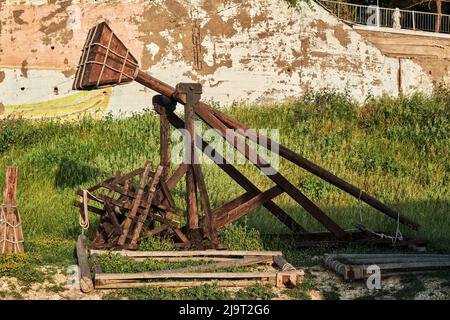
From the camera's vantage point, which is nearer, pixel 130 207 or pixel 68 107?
pixel 130 207

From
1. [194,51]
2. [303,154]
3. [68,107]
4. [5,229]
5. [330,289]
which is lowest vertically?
[330,289]

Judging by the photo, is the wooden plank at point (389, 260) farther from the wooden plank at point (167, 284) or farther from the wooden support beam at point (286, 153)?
the wooden plank at point (167, 284)

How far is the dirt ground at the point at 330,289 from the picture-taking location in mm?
8641

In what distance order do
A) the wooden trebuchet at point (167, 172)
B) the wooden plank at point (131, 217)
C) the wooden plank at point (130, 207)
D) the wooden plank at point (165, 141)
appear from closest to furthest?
the wooden plank at point (131, 217) → the wooden plank at point (130, 207) → the wooden trebuchet at point (167, 172) → the wooden plank at point (165, 141)

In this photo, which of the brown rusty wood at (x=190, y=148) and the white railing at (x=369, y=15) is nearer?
the brown rusty wood at (x=190, y=148)

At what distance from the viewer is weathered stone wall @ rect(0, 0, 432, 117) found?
18844mm

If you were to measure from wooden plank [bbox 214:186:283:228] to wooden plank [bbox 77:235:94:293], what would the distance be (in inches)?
70.6

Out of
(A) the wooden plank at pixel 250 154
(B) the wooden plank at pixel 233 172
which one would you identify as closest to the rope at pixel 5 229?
(B) the wooden plank at pixel 233 172

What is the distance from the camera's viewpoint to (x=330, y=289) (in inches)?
363

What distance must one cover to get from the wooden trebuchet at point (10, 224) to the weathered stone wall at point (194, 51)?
29.9 ft

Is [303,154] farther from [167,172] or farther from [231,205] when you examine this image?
[167,172]

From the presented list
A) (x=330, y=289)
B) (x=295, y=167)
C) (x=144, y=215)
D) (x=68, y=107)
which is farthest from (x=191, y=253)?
(x=68, y=107)

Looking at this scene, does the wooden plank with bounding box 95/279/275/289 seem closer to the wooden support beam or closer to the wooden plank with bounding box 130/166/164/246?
the wooden plank with bounding box 130/166/164/246

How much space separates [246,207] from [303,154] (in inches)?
251
